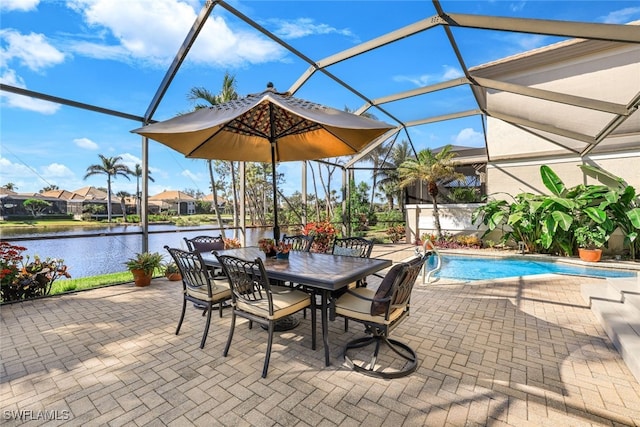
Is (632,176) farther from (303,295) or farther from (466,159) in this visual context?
(303,295)

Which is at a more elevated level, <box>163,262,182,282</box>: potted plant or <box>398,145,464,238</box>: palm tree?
<box>398,145,464,238</box>: palm tree

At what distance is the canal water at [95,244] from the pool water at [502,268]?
17.4 feet

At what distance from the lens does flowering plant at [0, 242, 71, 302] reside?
4195 mm

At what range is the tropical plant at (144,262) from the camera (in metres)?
5.33

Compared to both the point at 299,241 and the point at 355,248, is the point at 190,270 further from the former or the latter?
the point at 355,248

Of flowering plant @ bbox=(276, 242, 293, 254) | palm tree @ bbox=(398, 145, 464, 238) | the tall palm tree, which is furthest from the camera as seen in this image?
the tall palm tree

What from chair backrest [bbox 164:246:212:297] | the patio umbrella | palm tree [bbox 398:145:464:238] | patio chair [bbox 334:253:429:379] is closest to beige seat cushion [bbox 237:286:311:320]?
patio chair [bbox 334:253:429:379]

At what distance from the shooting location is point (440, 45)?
5.20 m

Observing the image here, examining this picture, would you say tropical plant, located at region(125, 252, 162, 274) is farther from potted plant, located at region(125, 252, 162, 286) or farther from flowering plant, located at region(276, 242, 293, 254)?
flowering plant, located at region(276, 242, 293, 254)

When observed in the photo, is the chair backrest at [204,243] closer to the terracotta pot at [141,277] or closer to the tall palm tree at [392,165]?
the terracotta pot at [141,277]

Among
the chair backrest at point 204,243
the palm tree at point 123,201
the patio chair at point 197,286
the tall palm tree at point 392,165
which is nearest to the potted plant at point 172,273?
the chair backrest at point 204,243

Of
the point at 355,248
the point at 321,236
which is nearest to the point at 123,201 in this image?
the point at 321,236

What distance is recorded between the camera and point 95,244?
844cm

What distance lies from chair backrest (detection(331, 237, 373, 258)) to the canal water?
312cm
